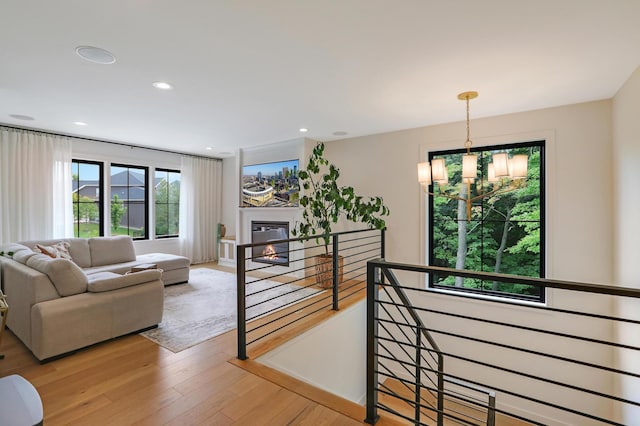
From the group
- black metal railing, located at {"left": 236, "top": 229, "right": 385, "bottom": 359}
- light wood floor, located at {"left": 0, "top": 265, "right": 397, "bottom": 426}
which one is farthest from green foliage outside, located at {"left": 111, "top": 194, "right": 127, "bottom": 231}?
light wood floor, located at {"left": 0, "top": 265, "right": 397, "bottom": 426}

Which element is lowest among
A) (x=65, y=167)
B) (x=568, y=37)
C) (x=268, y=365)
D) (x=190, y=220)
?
(x=268, y=365)

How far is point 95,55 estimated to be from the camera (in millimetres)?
2346

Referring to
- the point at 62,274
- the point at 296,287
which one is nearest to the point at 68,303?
the point at 62,274

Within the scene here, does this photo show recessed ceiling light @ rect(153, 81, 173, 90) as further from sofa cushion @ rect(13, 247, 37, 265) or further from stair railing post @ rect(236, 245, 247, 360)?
sofa cushion @ rect(13, 247, 37, 265)

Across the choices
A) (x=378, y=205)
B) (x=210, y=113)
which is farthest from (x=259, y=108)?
(x=378, y=205)

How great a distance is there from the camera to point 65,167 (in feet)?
15.7

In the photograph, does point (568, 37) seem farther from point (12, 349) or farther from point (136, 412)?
point (12, 349)

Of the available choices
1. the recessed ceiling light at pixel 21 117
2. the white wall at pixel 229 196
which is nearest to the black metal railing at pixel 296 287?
the white wall at pixel 229 196

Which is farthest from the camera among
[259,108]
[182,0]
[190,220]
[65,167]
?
[190,220]

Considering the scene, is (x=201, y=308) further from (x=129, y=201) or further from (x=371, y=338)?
(x=129, y=201)

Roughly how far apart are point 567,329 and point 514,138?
7.37ft

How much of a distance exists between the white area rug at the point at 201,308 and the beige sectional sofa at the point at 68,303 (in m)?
0.29

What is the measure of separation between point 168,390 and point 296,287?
258 cm

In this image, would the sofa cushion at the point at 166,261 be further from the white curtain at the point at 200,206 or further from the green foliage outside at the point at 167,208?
the white curtain at the point at 200,206
